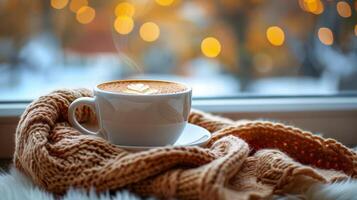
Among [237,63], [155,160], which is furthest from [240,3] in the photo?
[155,160]

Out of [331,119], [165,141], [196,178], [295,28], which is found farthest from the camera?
[295,28]

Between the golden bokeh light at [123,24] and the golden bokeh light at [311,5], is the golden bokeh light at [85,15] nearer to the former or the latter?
the golden bokeh light at [123,24]

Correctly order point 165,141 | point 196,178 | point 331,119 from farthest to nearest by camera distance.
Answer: point 331,119 < point 165,141 < point 196,178

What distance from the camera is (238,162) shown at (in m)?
0.60

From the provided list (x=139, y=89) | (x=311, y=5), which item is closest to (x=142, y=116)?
(x=139, y=89)

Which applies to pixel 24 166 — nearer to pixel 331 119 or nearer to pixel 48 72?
pixel 48 72

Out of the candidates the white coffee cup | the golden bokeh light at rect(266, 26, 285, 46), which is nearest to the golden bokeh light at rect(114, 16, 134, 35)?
the golden bokeh light at rect(266, 26, 285, 46)

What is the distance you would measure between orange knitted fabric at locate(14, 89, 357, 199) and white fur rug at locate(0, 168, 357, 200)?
0.01 metres

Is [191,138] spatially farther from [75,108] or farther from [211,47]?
[211,47]

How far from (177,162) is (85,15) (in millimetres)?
530

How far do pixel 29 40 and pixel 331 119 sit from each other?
0.62 meters

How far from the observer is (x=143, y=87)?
0.68 metres

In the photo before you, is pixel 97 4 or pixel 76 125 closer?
pixel 76 125

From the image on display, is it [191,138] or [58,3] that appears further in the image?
[58,3]
